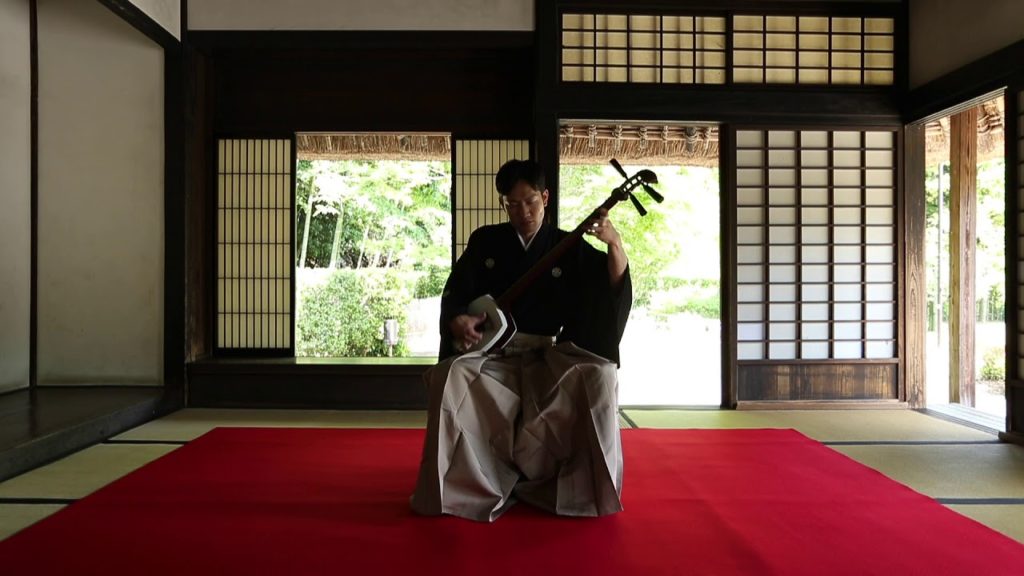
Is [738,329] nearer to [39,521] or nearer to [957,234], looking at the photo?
[957,234]

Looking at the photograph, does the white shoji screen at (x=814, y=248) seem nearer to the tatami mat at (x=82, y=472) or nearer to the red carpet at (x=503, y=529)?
the red carpet at (x=503, y=529)

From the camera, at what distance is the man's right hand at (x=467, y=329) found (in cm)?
238

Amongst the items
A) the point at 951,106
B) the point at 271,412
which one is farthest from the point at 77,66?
the point at 951,106

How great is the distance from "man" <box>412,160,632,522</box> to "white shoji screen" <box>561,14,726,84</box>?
94.1 inches

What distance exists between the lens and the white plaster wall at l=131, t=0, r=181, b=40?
4027 millimetres

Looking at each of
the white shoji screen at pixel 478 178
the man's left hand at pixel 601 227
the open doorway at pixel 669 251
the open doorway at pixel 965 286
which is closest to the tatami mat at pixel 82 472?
the man's left hand at pixel 601 227

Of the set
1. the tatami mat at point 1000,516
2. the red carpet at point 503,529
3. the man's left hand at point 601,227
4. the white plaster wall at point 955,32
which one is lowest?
the tatami mat at point 1000,516

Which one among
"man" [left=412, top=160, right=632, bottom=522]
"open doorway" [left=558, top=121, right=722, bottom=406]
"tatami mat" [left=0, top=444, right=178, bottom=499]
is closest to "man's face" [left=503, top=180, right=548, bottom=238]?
"man" [left=412, top=160, right=632, bottom=522]

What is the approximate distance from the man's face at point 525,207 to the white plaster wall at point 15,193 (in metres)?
3.56

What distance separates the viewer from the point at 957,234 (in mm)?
5172

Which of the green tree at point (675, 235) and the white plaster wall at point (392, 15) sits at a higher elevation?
the white plaster wall at point (392, 15)

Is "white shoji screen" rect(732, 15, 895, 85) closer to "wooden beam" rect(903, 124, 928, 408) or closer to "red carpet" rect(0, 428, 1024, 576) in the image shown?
"wooden beam" rect(903, 124, 928, 408)

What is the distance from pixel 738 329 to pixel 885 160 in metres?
1.53

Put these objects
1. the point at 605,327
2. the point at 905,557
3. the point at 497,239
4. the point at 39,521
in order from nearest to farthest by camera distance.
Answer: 1. the point at 905,557
2. the point at 39,521
3. the point at 605,327
4. the point at 497,239
